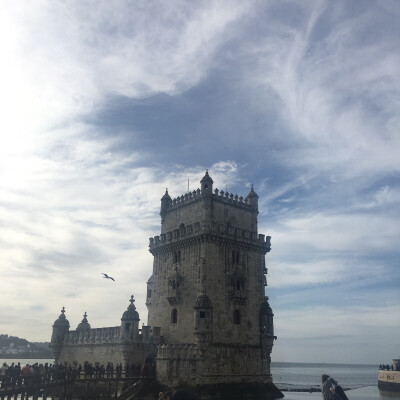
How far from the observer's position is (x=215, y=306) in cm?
4328

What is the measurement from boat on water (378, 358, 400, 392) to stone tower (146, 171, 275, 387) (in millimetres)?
36759

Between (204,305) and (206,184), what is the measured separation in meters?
12.6

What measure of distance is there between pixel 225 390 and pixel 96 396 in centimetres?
1346

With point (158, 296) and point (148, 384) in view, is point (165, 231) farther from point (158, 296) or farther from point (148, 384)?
point (148, 384)

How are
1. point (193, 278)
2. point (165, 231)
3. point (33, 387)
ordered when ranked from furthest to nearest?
point (165, 231) < point (193, 278) < point (33, 387)

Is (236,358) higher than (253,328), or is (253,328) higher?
Answer: (253,328)

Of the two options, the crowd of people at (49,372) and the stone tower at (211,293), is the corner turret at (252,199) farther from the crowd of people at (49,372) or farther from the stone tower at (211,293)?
the crowd of people at (49,372)

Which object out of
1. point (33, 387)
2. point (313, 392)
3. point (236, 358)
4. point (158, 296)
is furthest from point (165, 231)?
point (313, 392)

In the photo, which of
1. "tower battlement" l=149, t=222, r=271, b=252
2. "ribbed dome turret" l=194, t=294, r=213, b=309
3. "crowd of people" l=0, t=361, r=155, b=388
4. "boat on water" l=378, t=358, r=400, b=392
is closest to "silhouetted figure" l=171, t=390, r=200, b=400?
"crowd of people" l=0, t=361, r=155, b=388

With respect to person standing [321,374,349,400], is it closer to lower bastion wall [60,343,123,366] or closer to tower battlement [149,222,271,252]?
tower battlement [149,222,271,252]

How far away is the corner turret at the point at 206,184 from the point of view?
46.7 m

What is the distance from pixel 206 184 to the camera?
155ft

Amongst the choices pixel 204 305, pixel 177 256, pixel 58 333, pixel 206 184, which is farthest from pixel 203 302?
pixel 58 333

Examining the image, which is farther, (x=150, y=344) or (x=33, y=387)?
(x=150, y=344)
